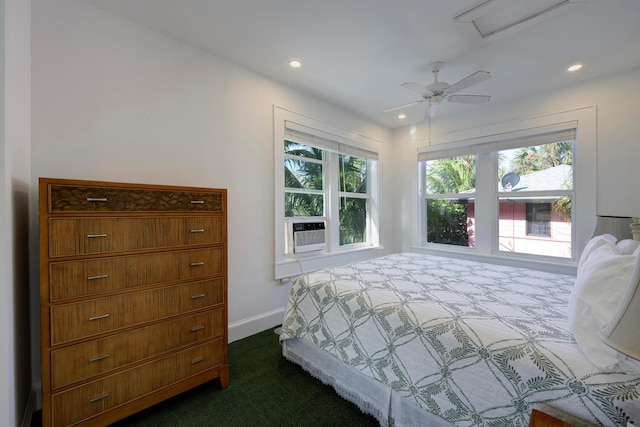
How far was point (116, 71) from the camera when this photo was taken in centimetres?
188

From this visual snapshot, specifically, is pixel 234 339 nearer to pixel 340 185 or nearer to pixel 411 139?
pixel 340 185

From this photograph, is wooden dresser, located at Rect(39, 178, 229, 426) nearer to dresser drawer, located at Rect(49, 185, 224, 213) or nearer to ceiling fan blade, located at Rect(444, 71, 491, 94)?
dresser drawer, located at Rect(49, 185, 224, 213)

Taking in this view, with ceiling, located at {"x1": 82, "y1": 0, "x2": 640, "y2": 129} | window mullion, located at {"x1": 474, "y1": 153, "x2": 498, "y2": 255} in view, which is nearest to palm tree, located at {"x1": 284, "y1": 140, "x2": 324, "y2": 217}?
ceiling, located at {"x1": 82, "y1": 0, "x2": 640, "y2": 129}

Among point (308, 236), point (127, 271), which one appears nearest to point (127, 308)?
point (127, 271)

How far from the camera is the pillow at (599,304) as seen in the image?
1.00 metres

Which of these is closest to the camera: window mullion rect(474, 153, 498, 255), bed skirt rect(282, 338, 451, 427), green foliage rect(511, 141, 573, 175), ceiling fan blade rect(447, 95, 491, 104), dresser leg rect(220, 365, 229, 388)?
bed skirt rect(282, 338, 451, 427)

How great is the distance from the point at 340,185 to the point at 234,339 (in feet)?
7.43

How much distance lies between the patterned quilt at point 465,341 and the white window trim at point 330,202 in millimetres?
819

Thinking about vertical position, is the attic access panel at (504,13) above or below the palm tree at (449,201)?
above

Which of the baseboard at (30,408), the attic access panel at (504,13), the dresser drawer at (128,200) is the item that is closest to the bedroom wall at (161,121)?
the baseboard at (30,408)

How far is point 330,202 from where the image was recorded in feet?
11.6

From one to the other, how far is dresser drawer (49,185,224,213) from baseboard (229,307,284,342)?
1.27 metres

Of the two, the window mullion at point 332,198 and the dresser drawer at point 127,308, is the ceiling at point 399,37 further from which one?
the dresser drawer at point 127,308

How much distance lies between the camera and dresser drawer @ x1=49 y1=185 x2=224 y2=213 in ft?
4.25
